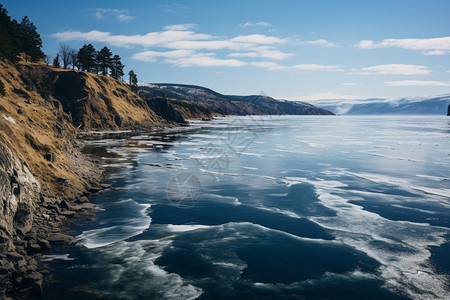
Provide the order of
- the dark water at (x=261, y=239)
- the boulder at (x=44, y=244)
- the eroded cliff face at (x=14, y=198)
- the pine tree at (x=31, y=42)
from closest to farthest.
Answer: the dark water at (x=261, y=239)
the eroded cliff face at (x=14, y=198)
the boulder at (x=44, y=244)
the pine tree at (x=31, y=42)

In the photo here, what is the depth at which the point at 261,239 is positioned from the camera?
54.0 feet

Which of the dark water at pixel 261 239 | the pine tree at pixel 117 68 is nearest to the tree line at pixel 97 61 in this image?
the pine tree at pixel 117 68

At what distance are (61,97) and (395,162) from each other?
254 ft

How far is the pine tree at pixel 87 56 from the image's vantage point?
98.1 m

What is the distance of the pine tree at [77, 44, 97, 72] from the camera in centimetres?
9806

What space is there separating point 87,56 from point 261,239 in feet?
336

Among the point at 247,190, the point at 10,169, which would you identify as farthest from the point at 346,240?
the point at 10,169

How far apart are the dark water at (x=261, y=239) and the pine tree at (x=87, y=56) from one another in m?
83.1

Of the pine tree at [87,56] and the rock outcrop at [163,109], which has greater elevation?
the pine tree at [87,56]

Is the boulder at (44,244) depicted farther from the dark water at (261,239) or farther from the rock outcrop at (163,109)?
the rock outcrop at (163,109)

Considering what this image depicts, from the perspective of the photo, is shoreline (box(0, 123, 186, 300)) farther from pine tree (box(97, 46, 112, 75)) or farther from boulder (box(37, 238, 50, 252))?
pine tree (box(97, 46, 112, 75))

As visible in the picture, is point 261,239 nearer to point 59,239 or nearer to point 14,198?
point 59,239

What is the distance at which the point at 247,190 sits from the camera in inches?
1029

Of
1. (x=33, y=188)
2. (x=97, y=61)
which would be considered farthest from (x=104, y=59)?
(x=33, y=188)
